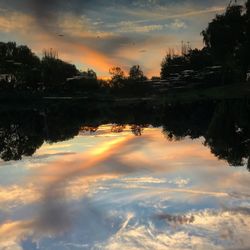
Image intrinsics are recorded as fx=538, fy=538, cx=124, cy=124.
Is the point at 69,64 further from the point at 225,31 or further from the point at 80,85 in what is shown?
the point at 225,31

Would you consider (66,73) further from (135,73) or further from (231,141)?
(231,141)

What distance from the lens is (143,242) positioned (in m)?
8.22

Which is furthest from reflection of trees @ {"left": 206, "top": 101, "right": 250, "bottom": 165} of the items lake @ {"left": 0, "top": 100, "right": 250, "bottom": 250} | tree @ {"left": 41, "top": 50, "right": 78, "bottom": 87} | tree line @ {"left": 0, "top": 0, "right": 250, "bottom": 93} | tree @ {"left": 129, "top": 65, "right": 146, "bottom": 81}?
tree @ {"left": 129, "top": 65, "right": 146, "bottom": 81}

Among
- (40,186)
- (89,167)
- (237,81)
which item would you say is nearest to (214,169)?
(89,167)

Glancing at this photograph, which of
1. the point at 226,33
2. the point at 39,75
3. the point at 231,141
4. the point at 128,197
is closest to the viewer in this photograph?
the point at 128,197

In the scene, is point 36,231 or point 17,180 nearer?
point 36,231

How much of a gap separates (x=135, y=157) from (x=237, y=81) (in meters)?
78.5

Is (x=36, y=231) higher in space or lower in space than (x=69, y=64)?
lower

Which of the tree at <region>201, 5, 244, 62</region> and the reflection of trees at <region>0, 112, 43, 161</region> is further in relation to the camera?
the tree at <region>201, 5, 244, 62</region>

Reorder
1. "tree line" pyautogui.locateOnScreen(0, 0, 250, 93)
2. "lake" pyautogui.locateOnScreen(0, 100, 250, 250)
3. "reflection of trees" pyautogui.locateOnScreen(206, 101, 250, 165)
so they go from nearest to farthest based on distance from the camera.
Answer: "lake" pyautogui.locateOnScreen(0, 100, 250, 250) → "reflection of trees" pyautogui.locateOnScreen(206, 101, 250, 165) → "tree line" pyautogui.locateOnScreen(0, 0, 250, 93)

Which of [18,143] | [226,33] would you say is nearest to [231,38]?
[226,33]

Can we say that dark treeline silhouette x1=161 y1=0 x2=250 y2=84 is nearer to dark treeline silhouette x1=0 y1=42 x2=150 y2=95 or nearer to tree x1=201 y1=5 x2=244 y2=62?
tree x1=201 y1=5 x2=244 y2=62

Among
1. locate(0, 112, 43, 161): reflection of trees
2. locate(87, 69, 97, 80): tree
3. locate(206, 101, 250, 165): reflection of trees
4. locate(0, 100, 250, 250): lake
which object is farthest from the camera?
locate(87, 69, 97, 80): tree

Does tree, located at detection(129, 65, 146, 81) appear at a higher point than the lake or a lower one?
higher
